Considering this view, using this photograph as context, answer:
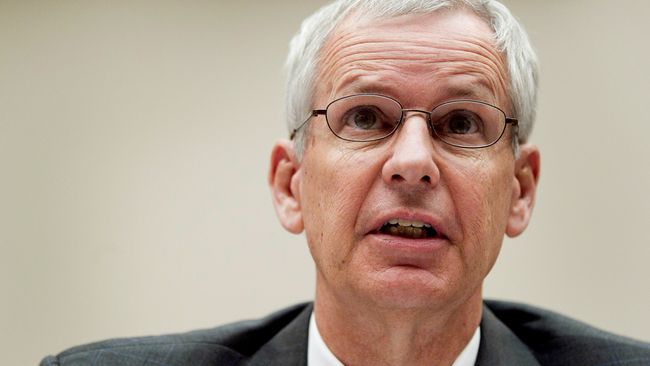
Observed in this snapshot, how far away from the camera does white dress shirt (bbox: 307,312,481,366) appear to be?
1924 millimetres

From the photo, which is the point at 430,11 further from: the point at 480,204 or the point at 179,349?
the point at 179,349

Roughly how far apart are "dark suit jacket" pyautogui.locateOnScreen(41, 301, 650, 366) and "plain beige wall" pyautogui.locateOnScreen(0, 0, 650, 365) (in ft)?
2.21

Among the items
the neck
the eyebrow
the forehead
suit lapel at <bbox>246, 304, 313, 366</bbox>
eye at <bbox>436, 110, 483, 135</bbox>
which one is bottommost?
suit lapel at <bbox>246, 304, 313, 366</bbox>

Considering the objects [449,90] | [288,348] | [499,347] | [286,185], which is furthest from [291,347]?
[449,90]

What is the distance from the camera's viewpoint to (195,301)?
277 centimetres

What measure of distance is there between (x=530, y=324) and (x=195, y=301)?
114 cm

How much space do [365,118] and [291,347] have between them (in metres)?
0.63

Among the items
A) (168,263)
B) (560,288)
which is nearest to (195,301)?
(168,263)

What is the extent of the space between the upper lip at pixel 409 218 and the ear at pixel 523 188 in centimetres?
35

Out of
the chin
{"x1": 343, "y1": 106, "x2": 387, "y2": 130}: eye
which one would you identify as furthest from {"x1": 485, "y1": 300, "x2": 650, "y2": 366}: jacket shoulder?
{"x1": 343, "y1": 106, "x2": 387, "y2": 130}: eye

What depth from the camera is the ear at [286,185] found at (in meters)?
2.02

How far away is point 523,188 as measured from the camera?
6.68 ft

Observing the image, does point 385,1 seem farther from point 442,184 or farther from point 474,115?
point 442,184

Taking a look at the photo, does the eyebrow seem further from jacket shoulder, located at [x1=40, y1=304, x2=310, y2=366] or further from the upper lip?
jacket shoulder, located at [x1=40, y1=304, x2=310, y2=366]
